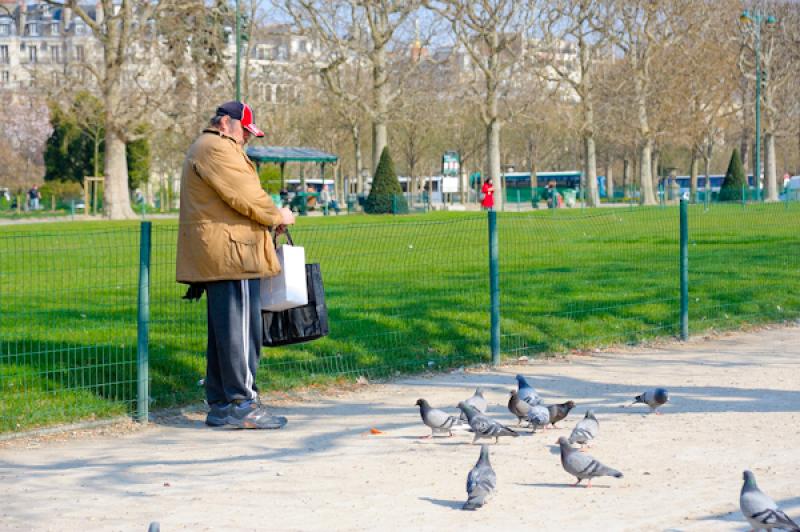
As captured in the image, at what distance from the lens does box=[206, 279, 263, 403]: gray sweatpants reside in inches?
330

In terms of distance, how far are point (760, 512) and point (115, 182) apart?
1652 inches

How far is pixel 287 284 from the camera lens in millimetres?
8633

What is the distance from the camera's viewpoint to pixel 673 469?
7.14m

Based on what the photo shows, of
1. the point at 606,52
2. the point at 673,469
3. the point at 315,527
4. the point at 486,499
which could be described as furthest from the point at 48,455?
the point at 606,52

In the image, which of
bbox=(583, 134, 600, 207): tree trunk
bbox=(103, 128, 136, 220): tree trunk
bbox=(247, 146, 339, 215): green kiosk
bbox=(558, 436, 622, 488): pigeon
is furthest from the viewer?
bbox=(583, 134, 600, 207): tree trunk

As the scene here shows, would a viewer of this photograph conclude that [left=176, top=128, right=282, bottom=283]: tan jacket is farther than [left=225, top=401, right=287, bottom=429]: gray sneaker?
No

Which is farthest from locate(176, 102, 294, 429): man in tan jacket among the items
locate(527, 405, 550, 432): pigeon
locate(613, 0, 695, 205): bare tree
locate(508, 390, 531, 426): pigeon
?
locate(613, 0, 695, 205): bare tree

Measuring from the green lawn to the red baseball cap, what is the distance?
1.37m

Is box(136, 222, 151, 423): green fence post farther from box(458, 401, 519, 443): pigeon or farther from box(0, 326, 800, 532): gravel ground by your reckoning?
box(458, 401, 519, 443): pigeon

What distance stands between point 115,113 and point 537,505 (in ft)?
129

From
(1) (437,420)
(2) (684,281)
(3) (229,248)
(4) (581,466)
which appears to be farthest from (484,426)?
(2) (684,281)

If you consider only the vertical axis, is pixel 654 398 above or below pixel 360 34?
below

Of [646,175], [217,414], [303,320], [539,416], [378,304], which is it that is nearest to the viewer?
[539,416]

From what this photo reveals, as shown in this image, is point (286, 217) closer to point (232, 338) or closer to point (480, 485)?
point (232, 338)
